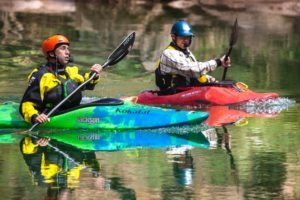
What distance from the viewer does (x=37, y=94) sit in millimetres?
12680

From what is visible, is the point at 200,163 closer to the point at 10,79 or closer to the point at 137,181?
the point at 137,181

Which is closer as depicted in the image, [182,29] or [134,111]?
[134,111]

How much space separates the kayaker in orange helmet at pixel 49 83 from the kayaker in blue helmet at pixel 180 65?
247 cm

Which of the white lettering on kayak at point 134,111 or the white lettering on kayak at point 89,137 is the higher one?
the white lettering on kayak at point 134,111

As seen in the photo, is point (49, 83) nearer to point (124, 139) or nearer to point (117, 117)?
point (117, 117)

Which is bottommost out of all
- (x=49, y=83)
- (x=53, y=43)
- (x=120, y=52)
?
(x=49, y=83)

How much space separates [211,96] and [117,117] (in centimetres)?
256

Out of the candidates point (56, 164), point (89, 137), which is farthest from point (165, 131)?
point (56, 164)

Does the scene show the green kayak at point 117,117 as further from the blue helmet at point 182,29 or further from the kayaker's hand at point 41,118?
the blue helmet at point 182,29

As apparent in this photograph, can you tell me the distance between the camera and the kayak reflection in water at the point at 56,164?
31.4 ft

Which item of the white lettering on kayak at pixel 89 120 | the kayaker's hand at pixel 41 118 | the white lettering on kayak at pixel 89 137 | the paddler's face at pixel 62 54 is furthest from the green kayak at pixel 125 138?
the paddler's face at pixel 62 54

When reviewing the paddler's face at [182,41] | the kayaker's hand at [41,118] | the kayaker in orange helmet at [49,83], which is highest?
the paddler's face at [182,41]

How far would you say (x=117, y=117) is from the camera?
12969mm

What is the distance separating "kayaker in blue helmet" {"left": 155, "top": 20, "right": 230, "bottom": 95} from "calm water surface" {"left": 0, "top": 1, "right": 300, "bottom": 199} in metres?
1.00
